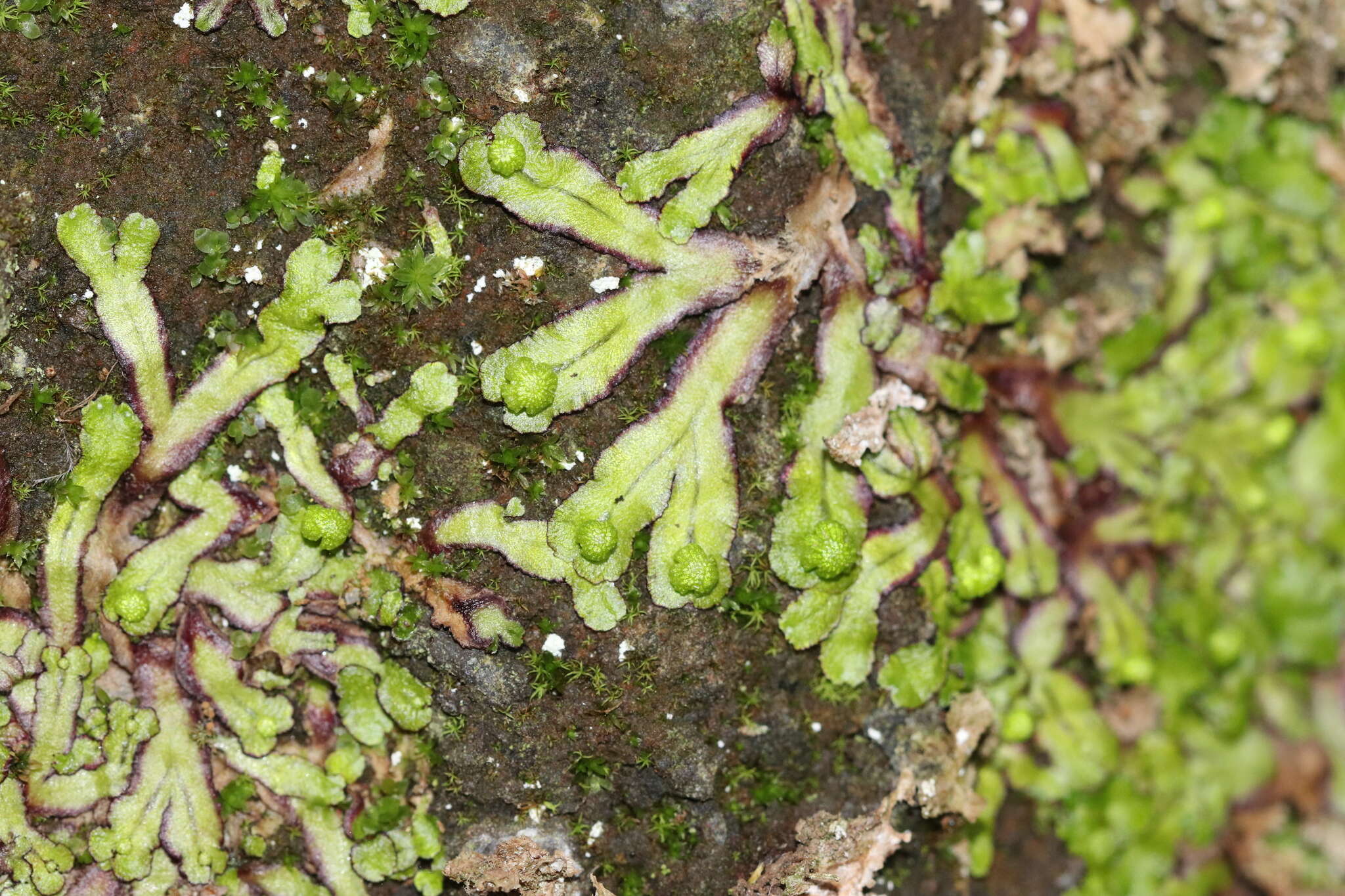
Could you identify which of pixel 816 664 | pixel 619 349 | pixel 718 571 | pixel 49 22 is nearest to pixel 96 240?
pixel 49 22

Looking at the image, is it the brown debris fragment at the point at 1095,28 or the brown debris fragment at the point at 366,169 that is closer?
the brown debris fragment at the point at 366,169

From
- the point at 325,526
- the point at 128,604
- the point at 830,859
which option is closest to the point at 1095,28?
the point at 830,859

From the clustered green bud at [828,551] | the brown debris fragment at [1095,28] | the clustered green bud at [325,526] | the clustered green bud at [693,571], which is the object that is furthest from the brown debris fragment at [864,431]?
the brown debris fragment at [1095,28]

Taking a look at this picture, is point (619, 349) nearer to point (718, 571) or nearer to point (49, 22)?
point (718, 571)

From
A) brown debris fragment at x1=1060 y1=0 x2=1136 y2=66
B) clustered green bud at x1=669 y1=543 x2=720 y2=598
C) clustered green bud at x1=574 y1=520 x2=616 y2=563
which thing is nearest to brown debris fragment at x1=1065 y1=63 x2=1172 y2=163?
brown debris fragment at x1=1060 y1=0 x2=1136 y2=66

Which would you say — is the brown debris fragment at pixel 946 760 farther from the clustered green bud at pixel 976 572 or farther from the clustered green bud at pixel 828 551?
the clustered green bud at pixel 828 551

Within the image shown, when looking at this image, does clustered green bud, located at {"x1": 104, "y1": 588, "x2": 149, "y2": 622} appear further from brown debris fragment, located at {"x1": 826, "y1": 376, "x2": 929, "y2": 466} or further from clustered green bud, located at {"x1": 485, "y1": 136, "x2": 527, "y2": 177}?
brown debris fragment, located at {"x1": 826, "y1": 376, "x2": 929, "y2": 466}

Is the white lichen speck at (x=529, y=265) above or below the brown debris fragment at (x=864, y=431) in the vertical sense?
above

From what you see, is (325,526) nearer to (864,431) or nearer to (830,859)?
(864,431)
